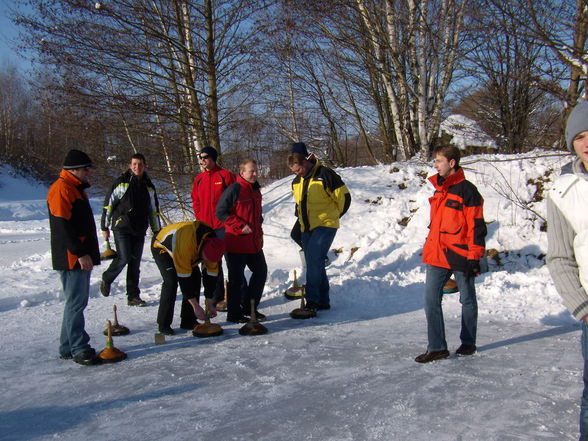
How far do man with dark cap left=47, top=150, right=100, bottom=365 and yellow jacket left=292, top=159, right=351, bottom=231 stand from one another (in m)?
2.42

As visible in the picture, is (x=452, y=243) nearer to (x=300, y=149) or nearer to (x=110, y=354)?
(x=300, y=149)

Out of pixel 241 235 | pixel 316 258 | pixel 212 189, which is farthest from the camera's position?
pixel 212 189

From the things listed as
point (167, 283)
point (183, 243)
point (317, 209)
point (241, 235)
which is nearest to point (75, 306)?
point (167, 283)

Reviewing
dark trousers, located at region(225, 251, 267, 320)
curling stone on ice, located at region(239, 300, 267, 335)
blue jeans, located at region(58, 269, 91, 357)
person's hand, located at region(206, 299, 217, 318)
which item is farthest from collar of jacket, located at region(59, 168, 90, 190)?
curling stone on ice, located at region(239, 300, 267, 335)

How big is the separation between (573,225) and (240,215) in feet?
12.2

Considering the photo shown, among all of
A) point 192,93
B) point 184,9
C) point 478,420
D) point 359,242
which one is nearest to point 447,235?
point 478,420

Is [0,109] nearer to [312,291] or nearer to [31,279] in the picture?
[31,279]

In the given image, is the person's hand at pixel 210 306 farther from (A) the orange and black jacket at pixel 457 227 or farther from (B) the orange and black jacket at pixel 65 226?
(A) the orange and black jacket at pixel 457 227

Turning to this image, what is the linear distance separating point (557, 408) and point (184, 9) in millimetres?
10049

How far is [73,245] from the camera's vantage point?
412 cm

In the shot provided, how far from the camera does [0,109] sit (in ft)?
127

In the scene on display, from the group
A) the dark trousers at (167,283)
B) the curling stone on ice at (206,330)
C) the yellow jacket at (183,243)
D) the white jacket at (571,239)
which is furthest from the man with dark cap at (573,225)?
the dark trousers at (167,283)

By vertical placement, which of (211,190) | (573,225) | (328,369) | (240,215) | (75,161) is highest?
(75,161)

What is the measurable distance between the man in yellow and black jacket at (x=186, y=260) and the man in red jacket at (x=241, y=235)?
0.35 meters
